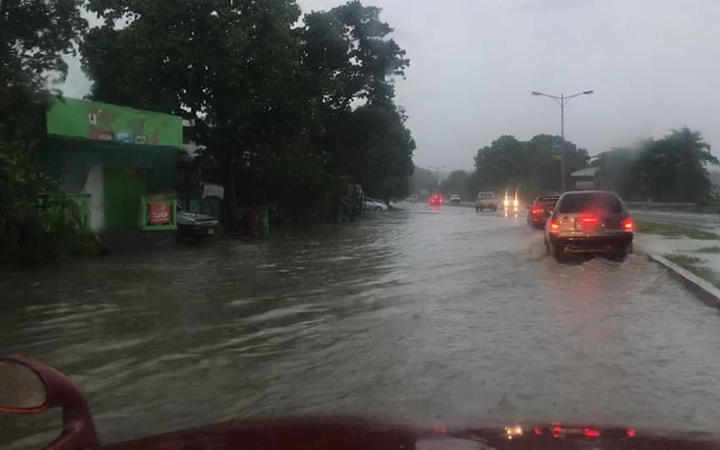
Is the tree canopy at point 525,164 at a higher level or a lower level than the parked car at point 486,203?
higher

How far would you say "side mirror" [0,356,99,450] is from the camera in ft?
9.09

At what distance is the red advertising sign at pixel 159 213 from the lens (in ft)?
67.3

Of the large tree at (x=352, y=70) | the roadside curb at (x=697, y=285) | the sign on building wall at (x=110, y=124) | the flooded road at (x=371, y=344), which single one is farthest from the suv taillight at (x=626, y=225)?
the large tree at (x=352, y=70)

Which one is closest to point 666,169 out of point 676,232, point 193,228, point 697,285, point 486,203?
point 486,203

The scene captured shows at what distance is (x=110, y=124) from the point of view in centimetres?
1802

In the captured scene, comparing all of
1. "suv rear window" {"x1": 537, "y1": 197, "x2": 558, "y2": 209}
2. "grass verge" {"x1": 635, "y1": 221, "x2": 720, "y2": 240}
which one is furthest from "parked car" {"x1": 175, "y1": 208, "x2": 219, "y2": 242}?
"grass verge" {"x1": 635, "y1": 221, "x2": 720, "y2": 240}

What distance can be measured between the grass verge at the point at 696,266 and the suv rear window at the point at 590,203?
153 centimetres

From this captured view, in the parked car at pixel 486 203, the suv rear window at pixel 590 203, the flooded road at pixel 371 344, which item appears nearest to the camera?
the flooded road at pixel 371 344

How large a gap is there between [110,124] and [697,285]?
538 inches

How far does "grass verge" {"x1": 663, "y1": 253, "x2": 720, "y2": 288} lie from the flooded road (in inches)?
21.0

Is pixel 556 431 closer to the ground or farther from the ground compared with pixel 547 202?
closer to the ground

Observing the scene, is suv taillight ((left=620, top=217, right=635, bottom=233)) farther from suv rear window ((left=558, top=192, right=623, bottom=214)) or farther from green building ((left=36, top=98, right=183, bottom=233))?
green building ((left=36, top=98, right=183, bottom=233))

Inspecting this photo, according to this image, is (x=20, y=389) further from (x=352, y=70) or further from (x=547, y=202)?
(x=352, y=70)

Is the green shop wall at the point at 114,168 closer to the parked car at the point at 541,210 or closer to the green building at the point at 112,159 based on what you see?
the green building at the point at 112,159
